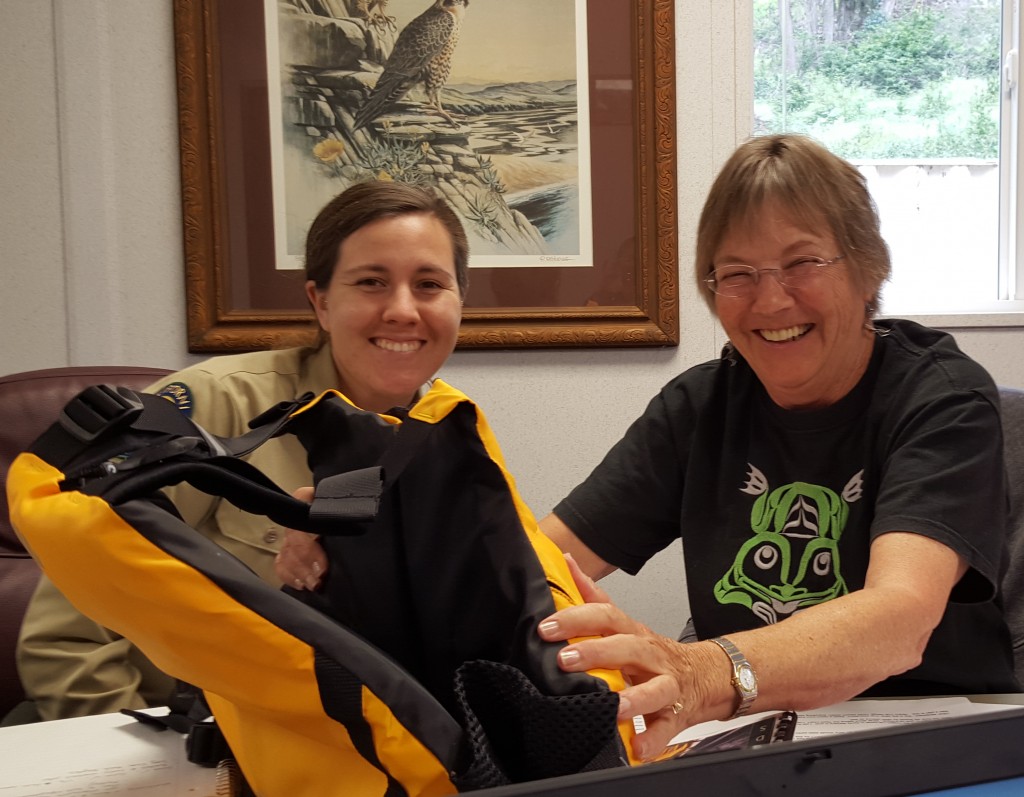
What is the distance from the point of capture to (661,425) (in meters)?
1.35

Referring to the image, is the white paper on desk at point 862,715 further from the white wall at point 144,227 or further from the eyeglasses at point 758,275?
the white wall at point 144,227

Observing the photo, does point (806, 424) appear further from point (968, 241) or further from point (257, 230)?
point (968, 241)

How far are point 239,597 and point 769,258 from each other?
35.3 inches

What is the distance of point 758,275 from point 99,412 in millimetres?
891

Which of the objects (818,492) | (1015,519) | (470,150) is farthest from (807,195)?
(470,150)

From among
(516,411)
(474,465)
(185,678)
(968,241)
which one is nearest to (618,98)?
(516,411)

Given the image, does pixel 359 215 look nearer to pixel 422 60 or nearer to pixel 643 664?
pixel 422 60

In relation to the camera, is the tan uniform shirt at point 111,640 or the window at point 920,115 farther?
the window at point 920,115

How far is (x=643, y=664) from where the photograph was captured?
0.71m

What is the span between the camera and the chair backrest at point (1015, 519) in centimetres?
123

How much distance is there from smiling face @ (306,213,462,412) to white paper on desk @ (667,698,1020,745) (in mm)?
837

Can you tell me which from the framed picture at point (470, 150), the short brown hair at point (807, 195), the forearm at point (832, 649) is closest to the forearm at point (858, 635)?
the forearm at point (832, 649)

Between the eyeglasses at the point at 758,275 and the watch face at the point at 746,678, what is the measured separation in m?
0.58

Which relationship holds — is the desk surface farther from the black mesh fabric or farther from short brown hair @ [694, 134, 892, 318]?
short brown hair @ [694, 134, 892, 318]
